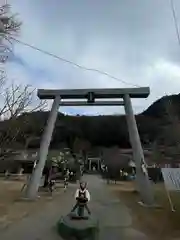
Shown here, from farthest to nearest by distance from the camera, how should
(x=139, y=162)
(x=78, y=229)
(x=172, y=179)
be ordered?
1. (x=139, y=162)
2. (x=172, y=179)
3. (x=78, y=229)

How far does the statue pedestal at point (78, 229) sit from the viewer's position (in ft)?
23.8

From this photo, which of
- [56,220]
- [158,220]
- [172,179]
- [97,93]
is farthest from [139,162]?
[56,220]

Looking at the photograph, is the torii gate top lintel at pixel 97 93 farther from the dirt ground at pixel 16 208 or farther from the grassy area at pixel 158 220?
the grassy area at pixel 158 220

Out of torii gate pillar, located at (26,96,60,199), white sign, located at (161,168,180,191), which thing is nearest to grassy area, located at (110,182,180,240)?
white sign, located at (161,168,180,191)

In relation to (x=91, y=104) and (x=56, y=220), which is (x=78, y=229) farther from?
(x=91, y=104)

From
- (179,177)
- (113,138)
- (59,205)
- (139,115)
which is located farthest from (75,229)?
(113,138)

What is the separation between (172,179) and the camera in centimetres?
1027

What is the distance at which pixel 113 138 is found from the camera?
142ft

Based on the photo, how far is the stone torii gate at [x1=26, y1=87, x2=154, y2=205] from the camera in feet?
44.3

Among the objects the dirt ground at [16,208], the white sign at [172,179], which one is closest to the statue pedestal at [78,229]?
the dirt ground at [16,208]

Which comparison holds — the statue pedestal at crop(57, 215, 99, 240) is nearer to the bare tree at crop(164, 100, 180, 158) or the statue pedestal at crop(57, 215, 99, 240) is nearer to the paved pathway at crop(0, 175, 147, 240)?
the paved pathway at crop(0, 175, 147, 240)

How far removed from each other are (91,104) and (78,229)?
8056 millimetres

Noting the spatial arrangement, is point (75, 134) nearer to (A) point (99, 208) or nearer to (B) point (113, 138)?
(B) point (113, 138)

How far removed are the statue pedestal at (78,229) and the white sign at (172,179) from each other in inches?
128
